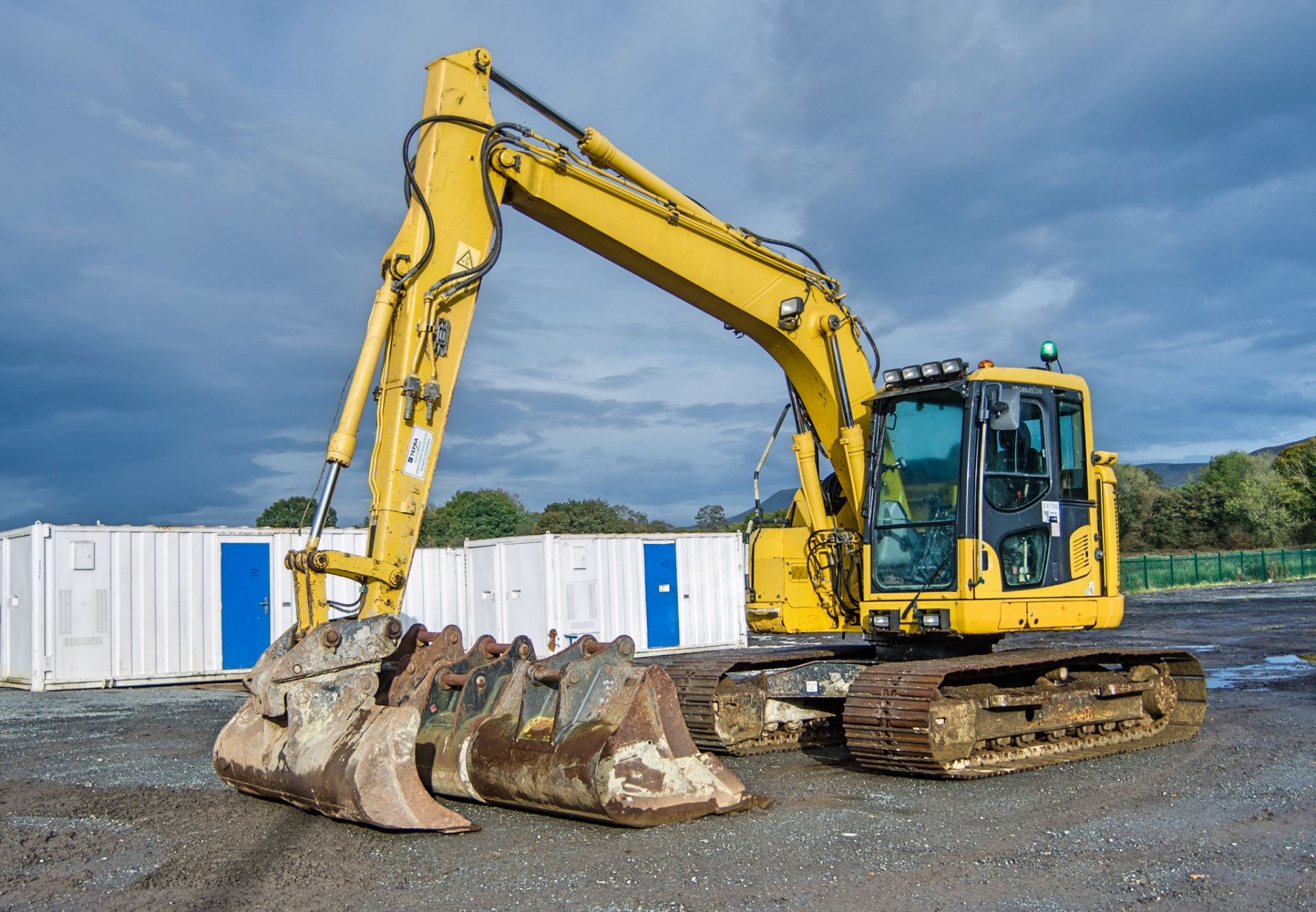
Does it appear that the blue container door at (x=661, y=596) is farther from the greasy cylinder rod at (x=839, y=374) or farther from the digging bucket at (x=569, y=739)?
the digging bucket at (x=569, y=739)

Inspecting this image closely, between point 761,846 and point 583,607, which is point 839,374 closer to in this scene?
point 761,846

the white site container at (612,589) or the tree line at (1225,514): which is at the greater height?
the tree line at (1225,514)

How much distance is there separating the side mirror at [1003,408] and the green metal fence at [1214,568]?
39.8 m

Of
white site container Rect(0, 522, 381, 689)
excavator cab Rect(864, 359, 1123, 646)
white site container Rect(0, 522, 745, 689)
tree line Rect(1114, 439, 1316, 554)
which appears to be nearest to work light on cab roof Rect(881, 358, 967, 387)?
excavator cab Rect(864, 359, 1123, 646)

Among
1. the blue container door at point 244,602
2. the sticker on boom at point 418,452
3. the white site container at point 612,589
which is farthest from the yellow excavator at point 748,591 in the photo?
the blue container door at point 244,602

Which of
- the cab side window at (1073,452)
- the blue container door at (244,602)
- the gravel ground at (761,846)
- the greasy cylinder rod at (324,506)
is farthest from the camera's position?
the blue container door at (244,602)

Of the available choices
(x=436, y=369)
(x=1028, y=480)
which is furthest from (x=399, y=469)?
(x=1028, y=480)

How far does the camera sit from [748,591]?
9547 mm

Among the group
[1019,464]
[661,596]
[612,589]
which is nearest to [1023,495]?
[1019,464]

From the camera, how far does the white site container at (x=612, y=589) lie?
1878cm

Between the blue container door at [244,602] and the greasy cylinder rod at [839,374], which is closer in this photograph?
the greasy cylinder rod at [839,374]

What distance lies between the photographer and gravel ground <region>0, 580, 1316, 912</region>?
4805 mm

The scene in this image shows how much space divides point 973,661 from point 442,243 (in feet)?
15.2

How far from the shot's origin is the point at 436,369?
22.6 feet
